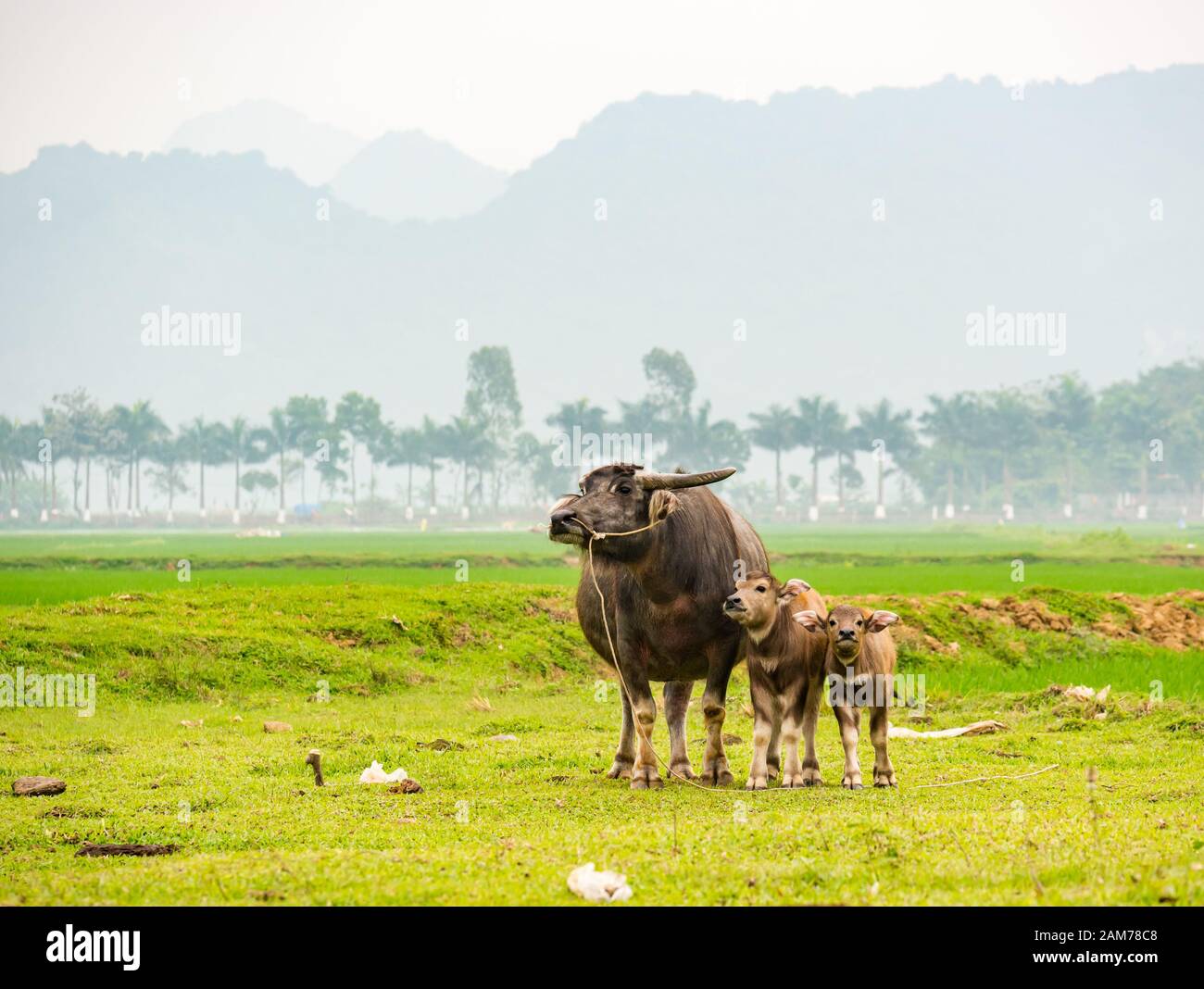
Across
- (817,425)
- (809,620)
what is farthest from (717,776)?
(817,425)

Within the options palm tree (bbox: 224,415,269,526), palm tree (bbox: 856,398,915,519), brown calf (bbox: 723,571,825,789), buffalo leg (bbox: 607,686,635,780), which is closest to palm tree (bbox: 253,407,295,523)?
palm tree (bbox: 224,415,269,526)

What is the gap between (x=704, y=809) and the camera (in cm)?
882

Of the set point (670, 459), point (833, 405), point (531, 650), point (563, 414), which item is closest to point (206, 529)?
point (563, 414)

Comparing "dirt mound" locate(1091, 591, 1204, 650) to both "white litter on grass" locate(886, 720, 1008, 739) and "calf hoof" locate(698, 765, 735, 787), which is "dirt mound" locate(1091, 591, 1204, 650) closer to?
"white litter on grass" locate(886, 720, 1008, 739)

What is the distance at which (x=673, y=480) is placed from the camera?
32.3ft

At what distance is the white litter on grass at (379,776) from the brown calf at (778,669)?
9.37ft

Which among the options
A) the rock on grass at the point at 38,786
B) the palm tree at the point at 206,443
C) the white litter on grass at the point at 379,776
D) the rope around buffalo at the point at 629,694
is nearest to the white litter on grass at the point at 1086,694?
the rope around buffalo at the point at 629,694

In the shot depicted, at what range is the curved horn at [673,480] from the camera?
9.73m

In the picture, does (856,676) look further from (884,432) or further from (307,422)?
(884,432)

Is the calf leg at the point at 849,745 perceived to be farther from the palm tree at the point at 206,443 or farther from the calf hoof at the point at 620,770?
the palm tree at the point at 206,443

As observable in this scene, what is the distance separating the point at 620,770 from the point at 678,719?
2.04 feet

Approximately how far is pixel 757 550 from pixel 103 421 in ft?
416

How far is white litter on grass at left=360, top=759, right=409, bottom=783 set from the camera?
420 inches
